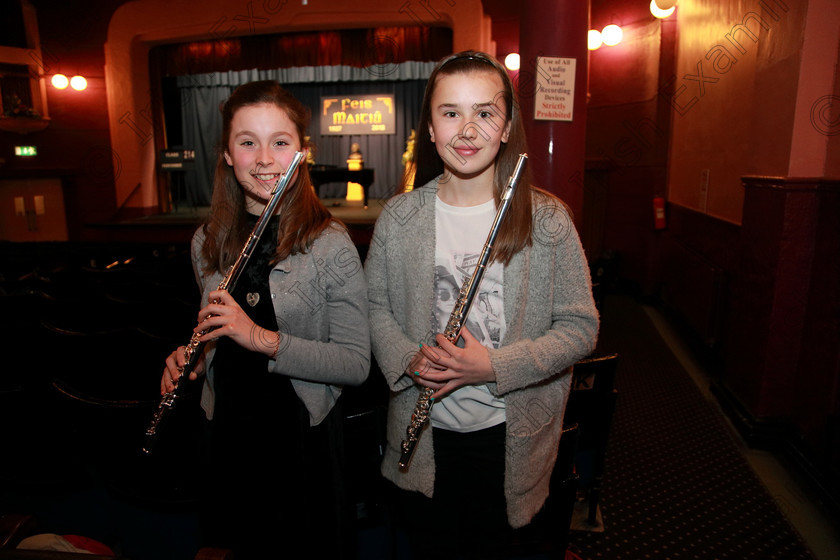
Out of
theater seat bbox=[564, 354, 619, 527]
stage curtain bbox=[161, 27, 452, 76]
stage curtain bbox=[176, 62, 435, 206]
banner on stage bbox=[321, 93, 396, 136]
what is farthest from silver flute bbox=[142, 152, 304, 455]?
banner on stage bbox=[321, 93, 396, 136]

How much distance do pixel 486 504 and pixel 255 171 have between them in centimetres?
86

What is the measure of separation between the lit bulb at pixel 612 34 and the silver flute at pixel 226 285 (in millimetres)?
5113

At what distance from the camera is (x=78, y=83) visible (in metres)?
7.27

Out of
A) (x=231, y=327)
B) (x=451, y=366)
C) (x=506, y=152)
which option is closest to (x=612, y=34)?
(x=506, y=152)

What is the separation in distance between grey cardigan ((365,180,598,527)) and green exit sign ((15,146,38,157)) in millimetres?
8082

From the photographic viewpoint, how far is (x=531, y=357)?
3.34 feet

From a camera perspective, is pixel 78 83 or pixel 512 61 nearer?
pixel 512 61

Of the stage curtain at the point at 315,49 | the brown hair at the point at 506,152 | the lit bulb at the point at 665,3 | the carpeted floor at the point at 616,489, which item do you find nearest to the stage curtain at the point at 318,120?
the stage curtain at the point at 315,49

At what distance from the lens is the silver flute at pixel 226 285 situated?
1.09 metres

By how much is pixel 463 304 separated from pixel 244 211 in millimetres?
585

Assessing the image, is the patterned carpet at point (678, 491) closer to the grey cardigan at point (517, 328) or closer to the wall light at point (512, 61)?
the grey cardigan at point (517, 328)

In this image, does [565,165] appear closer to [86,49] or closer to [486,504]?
[486,504]

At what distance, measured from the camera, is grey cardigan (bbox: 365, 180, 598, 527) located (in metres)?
1.05

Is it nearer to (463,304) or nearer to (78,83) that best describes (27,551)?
(463,304)
